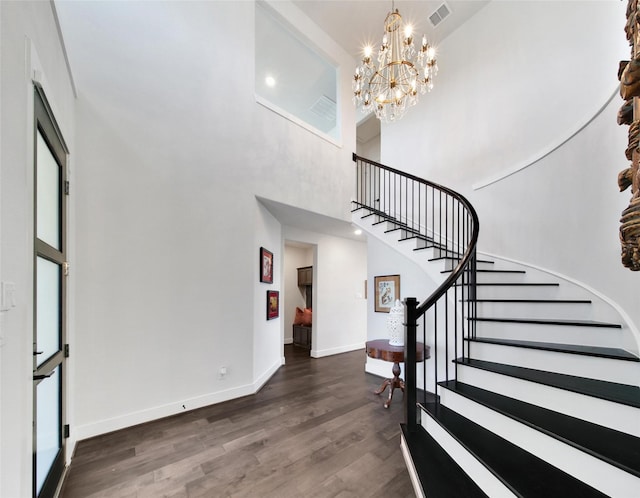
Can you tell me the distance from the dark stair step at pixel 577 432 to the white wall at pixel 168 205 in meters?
2.76

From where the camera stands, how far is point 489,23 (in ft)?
14.5

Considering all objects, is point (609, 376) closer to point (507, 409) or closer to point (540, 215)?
point (507, 409)

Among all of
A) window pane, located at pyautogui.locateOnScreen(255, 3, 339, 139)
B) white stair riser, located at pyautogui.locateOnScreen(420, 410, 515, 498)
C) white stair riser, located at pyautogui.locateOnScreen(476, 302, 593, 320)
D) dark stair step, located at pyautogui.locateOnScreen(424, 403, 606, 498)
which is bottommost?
white stair riser, located at pyautogui.locateOnScreen(420, 410, 515, 498)

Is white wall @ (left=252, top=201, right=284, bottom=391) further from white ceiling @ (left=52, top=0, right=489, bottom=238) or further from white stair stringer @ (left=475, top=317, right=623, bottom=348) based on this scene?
white stair stringer @ (left=475, top=317, right=623, bottom=348)

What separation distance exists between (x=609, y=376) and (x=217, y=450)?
292 cm

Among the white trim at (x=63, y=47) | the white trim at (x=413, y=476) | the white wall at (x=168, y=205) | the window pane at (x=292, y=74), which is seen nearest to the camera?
the white trim at (x=413, y=476)

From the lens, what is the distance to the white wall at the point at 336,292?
5703 millimetres

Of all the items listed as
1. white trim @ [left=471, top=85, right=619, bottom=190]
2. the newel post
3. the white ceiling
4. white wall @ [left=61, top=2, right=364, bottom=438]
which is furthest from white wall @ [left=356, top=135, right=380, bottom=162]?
the newel post

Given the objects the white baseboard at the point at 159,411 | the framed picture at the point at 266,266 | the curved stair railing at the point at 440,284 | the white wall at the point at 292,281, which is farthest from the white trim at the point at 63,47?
the white wall at the point at 292,281

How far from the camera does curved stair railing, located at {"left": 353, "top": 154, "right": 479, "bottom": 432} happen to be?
7.80 ft

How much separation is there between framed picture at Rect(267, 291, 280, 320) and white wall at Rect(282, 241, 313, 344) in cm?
222

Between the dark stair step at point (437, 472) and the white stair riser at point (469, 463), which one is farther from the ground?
the white stair riser at point (469, 463)

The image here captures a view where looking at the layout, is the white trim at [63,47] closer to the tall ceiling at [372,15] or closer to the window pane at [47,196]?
the window pane at [47,196]

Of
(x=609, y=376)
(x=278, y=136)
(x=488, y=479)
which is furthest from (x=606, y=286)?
(x=278, y=136)
